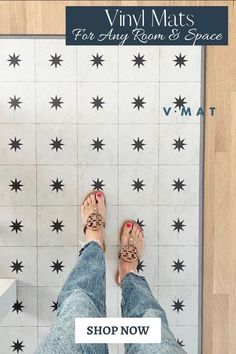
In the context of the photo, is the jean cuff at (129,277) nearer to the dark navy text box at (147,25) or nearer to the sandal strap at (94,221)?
the sandal strap at (94,221)

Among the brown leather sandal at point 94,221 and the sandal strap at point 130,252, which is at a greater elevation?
the brown leather sandal at point 94,221

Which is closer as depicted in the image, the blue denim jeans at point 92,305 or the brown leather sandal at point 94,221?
the blue denim jeans at point 92,305

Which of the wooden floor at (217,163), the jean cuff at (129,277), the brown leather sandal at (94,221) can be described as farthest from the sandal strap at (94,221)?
the wooden floor at (217,163)

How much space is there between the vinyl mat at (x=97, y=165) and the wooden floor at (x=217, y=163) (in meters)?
0.02

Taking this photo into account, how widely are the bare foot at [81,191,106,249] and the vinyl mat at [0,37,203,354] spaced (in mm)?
19

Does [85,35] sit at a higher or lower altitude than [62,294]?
higher

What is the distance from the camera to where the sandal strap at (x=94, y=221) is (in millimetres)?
860

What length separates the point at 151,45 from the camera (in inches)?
34.1

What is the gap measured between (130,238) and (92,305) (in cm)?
22

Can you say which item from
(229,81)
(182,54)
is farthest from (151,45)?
(229,81)

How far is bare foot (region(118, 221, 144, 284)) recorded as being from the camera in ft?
2.85

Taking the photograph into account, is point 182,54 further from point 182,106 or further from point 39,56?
point 39,56

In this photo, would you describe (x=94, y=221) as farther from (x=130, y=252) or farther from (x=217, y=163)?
(x=217, y=163)

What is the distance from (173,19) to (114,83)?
0.16 meters
